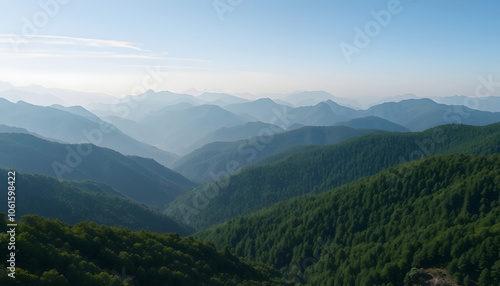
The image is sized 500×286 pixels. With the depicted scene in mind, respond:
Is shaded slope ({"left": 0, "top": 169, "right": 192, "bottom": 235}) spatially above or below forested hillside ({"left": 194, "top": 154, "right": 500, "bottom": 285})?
below

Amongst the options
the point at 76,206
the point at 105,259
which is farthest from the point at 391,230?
the point at 76,206

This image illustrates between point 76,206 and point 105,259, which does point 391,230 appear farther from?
point 76,206

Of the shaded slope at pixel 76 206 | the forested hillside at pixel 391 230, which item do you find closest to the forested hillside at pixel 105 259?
the forested hillside at pixel 391 230

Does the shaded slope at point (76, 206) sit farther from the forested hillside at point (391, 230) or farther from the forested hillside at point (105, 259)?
the forested hillside at point (105, 259)

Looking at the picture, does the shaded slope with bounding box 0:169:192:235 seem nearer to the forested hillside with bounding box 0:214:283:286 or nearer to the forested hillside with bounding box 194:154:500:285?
the forested hillside with bounding box 194:154:500:285

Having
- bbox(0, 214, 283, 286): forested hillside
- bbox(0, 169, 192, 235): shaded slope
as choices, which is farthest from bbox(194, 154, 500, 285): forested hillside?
bbox(0, 169, 192, 235): shaded slope
